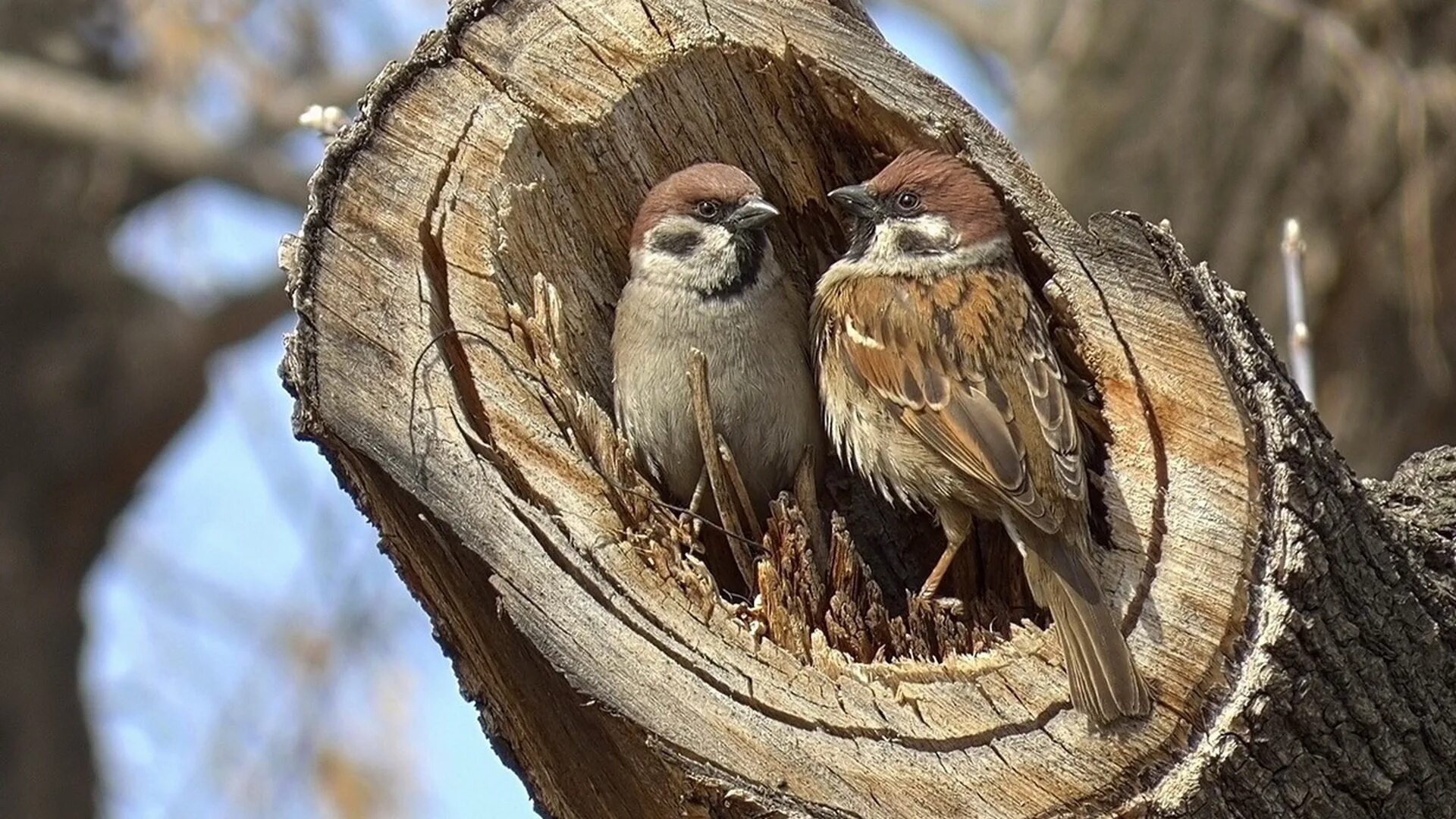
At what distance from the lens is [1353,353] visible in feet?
16.5

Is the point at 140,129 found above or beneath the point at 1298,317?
above

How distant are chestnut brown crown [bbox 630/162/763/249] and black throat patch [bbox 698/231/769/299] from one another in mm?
124

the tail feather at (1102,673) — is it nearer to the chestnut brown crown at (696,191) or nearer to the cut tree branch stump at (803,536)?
the cut tree branch stump at (803,536)

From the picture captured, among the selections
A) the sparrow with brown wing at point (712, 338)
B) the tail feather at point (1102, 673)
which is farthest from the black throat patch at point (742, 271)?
the tail feather at point (1102, 673)

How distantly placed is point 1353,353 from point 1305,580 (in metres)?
2.94

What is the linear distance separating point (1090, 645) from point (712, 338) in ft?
3.85

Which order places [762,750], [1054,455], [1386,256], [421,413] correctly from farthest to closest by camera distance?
[1386,256]
[1054,455]
[421,413]
[762,750]

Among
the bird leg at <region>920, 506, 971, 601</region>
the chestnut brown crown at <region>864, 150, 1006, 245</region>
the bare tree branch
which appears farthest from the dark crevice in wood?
the bare tree branch

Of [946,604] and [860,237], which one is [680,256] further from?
[946,604]

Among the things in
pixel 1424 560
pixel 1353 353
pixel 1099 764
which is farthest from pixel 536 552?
pixel 1353 353

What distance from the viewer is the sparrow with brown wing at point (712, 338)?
3.16m

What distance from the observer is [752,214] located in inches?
126

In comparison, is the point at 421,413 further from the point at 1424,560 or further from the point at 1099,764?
the point at 1424,560

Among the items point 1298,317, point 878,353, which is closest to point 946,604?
point 878,353
